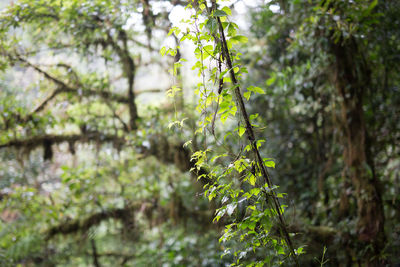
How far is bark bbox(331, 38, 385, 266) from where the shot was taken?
2.41 metres

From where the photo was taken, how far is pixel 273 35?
12.3ft

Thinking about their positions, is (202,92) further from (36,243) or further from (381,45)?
(36,243)

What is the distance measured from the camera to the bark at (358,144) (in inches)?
94.8

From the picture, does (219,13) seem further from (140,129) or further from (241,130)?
(140,129)

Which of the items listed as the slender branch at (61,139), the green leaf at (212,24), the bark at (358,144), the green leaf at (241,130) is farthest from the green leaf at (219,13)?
the slender branch at (61,139)

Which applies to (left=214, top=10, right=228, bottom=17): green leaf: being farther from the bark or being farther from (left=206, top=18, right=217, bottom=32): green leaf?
the bark

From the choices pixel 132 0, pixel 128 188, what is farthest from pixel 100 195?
pixel 132 0

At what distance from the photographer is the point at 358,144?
2578 millimetres

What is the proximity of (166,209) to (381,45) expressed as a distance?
8.77ft

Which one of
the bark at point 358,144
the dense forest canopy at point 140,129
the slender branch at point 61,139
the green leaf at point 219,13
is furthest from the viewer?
the slender branch at point 61,139

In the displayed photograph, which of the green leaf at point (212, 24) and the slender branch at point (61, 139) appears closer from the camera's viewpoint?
the green leaf at point (212, 24)

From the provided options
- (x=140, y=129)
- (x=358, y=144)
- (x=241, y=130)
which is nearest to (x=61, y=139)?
(x=140, y=129)

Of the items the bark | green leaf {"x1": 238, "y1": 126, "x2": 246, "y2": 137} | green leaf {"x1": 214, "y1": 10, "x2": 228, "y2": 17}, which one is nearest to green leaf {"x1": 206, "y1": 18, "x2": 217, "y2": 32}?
green leaf {"x1": 214, "y1": 10, "x2": 228, "y2": 17}

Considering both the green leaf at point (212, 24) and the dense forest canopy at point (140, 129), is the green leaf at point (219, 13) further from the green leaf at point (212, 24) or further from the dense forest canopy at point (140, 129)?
the dense forest canopy at point (140, 129)
